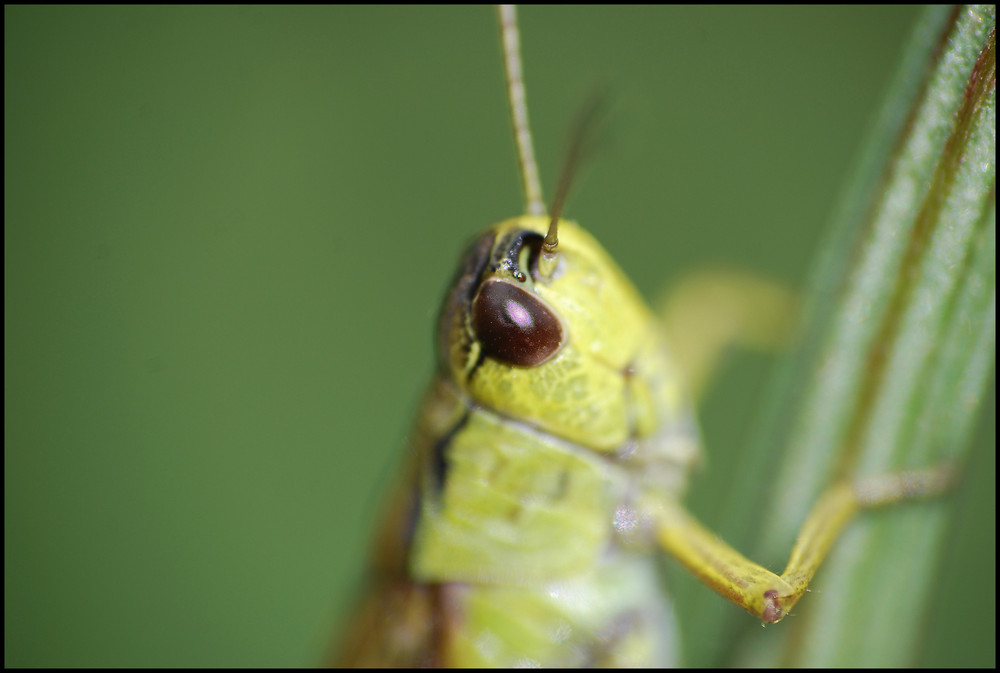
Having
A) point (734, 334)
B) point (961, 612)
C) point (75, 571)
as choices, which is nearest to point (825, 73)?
point (734, 334)

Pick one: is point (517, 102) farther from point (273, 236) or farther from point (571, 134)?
point (273, 236)

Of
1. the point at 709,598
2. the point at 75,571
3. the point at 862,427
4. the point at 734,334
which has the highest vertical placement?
the point at 862,427

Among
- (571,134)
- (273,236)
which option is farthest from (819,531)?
(273,236)

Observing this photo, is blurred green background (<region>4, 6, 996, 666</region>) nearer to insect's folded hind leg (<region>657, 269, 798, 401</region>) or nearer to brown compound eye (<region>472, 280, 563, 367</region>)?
insect's folded hind leg (<region>657, 269, 798, 401</region>)

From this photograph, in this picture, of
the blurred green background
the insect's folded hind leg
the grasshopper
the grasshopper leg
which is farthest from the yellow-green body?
the blurred green background

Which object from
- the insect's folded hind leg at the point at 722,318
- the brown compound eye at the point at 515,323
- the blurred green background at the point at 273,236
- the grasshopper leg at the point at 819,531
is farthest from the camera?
the blurred green background at the point at 273,236

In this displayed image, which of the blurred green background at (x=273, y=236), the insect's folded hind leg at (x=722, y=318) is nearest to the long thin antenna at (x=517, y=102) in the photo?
the insect's folded hind leg at (x=722, y=318)

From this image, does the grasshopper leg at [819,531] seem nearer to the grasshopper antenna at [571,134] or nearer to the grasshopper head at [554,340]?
the grasshopper head at [554,340]

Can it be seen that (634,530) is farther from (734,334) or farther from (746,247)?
(746,247)
